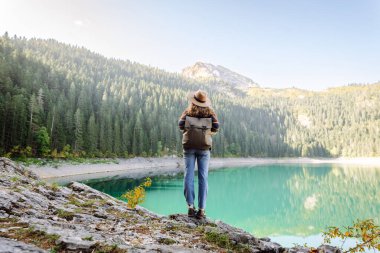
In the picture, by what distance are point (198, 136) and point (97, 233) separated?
3355mm

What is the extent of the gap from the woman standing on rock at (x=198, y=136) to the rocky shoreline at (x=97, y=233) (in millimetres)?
994

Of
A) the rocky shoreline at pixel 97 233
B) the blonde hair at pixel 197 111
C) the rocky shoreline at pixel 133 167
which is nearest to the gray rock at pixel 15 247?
the rocky shoreline at pixel 97 233

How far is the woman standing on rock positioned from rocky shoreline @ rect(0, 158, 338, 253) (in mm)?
994

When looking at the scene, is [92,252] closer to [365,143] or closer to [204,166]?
[204,166]

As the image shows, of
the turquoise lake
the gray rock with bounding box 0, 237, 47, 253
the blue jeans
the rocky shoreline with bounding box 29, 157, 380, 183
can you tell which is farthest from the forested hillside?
the gray rock with bounding box 0, 237, 47, 253

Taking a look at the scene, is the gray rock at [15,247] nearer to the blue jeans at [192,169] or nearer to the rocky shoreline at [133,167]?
the blue jeans at [192,169]

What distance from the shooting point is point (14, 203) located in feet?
22.1

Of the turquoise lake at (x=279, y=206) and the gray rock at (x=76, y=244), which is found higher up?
the gray rock at (x=76, y=244)

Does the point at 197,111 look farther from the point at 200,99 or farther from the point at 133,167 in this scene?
the point at 133,167

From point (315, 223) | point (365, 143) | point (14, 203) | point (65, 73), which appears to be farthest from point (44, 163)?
point (365, 143)

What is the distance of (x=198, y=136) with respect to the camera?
24.3 ft

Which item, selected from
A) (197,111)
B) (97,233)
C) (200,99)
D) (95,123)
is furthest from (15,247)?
(95,123)

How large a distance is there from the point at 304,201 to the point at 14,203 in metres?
42.5

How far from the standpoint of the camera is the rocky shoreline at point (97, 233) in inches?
167
